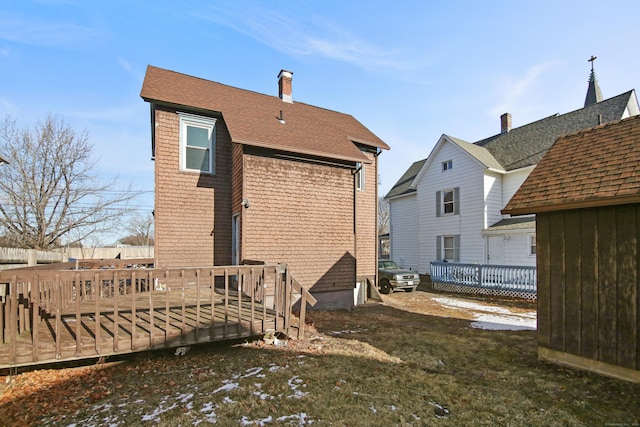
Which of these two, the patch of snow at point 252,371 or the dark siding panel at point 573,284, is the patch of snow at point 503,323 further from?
the patch of snow at point 252,371

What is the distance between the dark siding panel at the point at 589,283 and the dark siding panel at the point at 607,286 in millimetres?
57

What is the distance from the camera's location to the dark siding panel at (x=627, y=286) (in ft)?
14.9

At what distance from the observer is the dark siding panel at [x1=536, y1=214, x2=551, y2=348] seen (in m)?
5.60

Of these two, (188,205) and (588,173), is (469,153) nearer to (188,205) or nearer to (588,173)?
(588,173)

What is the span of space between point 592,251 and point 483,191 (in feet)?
40.6

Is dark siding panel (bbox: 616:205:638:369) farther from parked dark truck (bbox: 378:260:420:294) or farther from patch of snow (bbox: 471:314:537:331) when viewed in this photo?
parked dark truck (bbox: 378:260:420:294)

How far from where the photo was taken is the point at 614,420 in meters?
3.63

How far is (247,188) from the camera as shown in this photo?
9102 millimetres

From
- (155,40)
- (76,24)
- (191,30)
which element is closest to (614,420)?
(191,30)

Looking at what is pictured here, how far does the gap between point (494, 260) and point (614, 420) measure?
13.7 m

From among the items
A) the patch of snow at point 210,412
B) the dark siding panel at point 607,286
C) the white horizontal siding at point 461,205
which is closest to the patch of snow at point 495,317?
the dark siding panel at point 607,286

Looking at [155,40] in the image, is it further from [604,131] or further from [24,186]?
[604,131]

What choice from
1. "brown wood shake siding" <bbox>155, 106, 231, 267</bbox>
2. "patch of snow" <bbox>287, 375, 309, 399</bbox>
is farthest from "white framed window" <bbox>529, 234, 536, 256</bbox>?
"patch of snow" <bbox>287, 375, 309, 399</bbox>

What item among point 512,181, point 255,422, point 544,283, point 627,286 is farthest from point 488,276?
point 255,422
